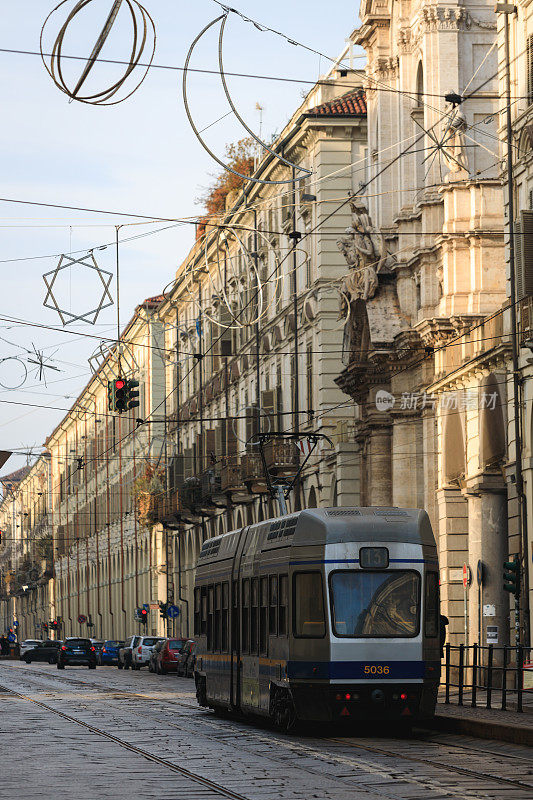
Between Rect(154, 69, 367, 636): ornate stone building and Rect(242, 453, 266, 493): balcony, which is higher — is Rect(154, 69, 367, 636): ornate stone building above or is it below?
above

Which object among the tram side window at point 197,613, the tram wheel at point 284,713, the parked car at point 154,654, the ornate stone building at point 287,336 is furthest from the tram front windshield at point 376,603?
the parked car at point 154,654

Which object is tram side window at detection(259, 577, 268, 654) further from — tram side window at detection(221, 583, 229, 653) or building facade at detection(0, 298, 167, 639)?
building facade at detection(0, 298, 167, 639)

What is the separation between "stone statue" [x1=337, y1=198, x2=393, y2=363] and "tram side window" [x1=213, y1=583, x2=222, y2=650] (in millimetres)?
15031

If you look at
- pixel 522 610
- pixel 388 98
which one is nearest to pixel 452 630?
pixel 522 610

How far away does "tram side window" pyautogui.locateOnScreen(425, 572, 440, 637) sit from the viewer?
21700 millimetres

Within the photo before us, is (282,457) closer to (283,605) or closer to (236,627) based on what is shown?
(236,627)

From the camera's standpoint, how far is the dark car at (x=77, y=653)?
65.9m

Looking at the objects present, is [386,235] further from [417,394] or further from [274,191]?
[274,191]

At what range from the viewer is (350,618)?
2122 centimetres

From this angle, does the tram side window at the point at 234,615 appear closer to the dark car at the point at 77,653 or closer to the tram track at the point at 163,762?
the tram track at the point at 163,762

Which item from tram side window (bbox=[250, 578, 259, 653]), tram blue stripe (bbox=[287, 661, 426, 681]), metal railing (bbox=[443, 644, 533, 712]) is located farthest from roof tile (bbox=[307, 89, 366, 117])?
tram blue stripe (bbox=[287, 661, 426, 681])

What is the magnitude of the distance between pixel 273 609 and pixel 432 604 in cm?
221

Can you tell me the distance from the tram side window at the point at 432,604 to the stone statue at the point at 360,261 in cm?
1926

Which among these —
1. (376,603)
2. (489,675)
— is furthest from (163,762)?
(489,675)
